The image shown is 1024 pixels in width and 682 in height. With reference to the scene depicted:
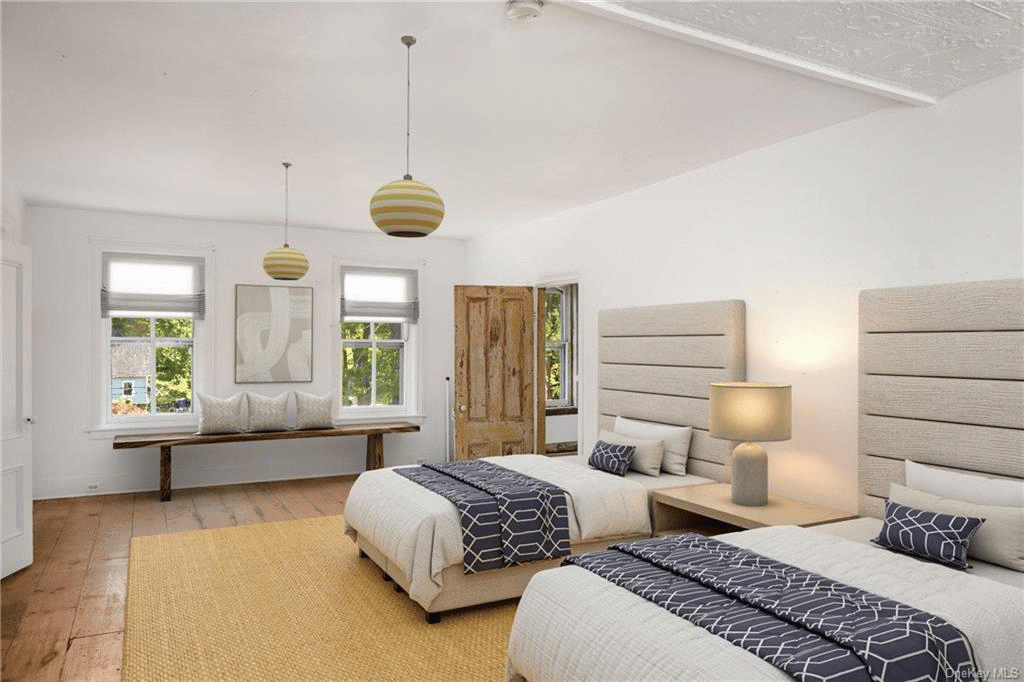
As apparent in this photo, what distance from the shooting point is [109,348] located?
670 centimetres

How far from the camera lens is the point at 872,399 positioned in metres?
3.59

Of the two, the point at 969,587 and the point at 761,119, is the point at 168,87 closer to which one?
the point at 761,119

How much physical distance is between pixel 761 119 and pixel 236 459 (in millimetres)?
5815

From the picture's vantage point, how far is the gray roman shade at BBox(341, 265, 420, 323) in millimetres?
7656

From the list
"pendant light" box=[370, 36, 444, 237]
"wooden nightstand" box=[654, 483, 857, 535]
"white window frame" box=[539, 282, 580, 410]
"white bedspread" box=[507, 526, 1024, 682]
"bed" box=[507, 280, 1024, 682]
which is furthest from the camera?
"white window frame" box=[539, 282, 580, 410]

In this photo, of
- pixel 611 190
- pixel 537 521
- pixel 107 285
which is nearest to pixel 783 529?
pixel 537 521

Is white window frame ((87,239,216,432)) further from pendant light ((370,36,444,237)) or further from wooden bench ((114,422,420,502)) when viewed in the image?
pendant light ((370,36,444,237))

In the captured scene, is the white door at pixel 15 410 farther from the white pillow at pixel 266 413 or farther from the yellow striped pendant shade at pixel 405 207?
the yellow striped pendant shade at pixel 405 207

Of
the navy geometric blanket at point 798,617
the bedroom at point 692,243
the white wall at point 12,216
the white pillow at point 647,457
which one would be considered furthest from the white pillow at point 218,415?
the navy geometric blanket at point 798,617

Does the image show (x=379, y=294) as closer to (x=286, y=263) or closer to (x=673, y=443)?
(x=286, y=263)

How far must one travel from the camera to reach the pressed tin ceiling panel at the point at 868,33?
2.53 m

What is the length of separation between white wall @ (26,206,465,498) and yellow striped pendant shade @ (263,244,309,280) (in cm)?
182

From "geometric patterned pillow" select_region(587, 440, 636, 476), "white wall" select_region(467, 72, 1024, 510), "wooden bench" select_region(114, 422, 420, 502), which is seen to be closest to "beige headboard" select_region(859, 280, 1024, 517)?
"white wall" select_region(467, 72, 1024, 510)

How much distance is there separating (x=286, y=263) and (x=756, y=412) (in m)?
3.60
